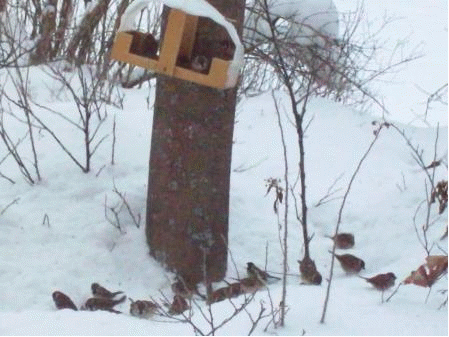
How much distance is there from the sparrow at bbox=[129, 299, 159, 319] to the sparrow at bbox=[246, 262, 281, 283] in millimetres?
613

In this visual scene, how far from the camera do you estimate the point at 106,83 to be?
7.48m

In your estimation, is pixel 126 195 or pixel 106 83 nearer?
pixel 126 195

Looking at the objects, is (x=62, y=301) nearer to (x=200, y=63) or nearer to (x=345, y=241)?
(x=200, y=63)

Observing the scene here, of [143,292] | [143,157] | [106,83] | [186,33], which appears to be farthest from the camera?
[106,83]

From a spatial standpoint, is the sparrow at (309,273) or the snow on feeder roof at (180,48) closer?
the snow on feeder roof at (180,48)

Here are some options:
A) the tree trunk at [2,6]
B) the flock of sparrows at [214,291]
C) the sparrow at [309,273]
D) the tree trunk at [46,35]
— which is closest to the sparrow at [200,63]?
the flock of sparrows at [214,291]

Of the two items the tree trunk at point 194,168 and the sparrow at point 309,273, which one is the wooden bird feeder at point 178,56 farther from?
the sparrow at point 309,273

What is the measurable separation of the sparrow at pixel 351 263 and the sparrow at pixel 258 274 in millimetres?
287

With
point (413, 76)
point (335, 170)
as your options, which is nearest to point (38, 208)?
point (335, 170)

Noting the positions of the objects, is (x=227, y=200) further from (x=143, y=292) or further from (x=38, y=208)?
(x=38, y=208)

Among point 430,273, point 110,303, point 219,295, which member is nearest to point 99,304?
point 110,303

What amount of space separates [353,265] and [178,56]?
121 centimetres

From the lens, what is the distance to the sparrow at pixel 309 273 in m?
4.86

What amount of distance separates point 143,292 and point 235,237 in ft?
2.06
